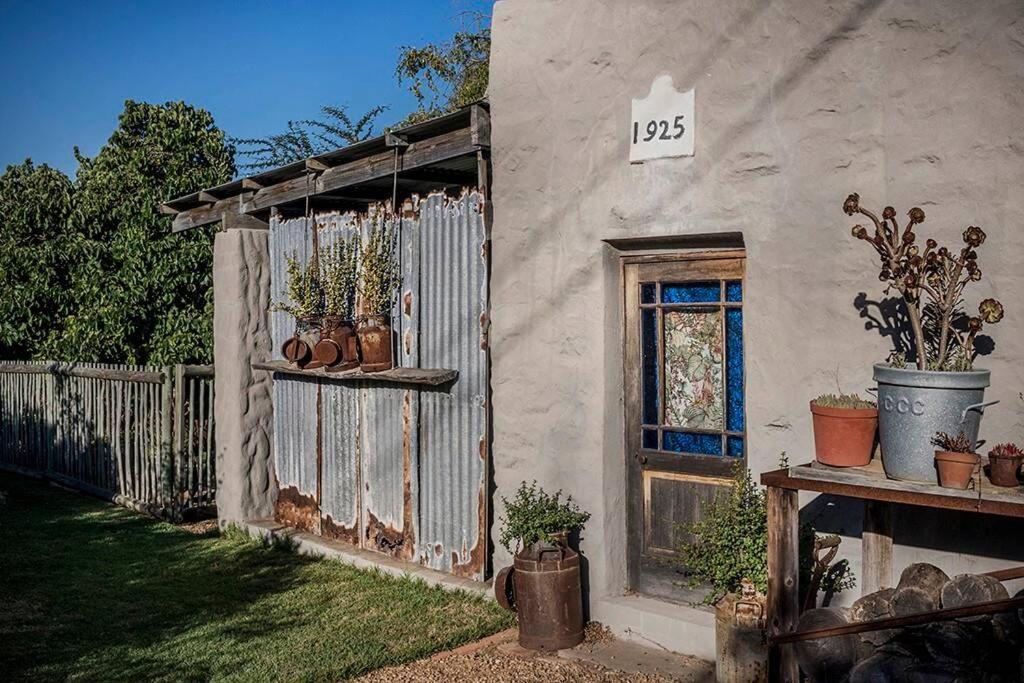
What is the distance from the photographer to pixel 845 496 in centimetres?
431

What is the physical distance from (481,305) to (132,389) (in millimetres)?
5212

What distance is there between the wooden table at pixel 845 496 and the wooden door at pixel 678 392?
0.89m

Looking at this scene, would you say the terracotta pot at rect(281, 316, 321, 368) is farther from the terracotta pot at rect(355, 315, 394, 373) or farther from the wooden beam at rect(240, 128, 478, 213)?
the wooden beam at rect(240, 128, 478, 213)

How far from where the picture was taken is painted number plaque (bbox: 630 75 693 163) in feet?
16.9

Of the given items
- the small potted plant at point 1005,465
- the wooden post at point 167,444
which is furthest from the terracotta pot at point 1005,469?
the wooden post at point 167,444

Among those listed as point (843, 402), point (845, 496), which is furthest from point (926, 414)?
point (845, 496)

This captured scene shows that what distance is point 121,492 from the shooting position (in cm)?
1009

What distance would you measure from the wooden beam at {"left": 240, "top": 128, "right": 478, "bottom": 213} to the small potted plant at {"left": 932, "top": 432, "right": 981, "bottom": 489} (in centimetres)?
356

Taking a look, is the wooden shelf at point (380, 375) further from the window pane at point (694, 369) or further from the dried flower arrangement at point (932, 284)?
the dried flower arrangement at point (932, 284)

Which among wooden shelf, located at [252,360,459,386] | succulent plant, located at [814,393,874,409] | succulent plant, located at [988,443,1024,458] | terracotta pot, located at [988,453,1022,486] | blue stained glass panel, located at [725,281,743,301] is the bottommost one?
terracotta pot, located at [988,453,1022,486]

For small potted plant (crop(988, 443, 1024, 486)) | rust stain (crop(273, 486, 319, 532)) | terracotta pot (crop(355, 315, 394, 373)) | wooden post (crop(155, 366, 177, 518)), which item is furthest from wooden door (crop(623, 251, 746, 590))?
wooden post (crop(155, 366, 177, 518))

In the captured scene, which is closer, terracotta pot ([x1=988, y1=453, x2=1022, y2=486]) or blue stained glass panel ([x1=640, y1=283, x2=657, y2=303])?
terracotta pot ([x1=988, y1=453, x2=1022, y2=486])

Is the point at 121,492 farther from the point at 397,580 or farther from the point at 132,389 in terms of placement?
the point at 397,580

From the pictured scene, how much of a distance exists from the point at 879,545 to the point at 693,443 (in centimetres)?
125
